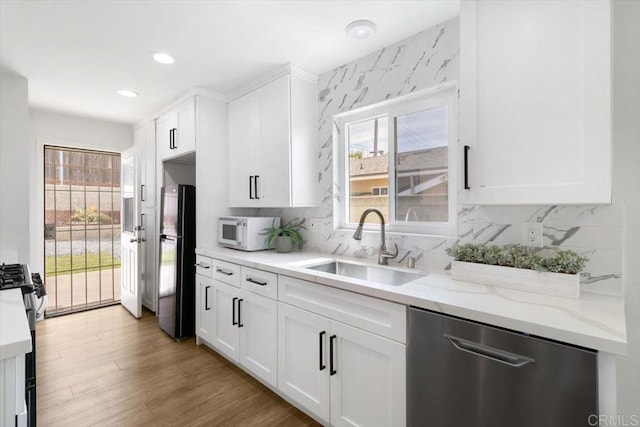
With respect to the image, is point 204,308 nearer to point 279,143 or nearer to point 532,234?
point 279,143

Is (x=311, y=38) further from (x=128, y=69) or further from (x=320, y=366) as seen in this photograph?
(x=320, y=366)

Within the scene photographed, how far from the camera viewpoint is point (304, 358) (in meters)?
1.82

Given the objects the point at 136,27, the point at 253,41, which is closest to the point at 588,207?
the point at 253,41

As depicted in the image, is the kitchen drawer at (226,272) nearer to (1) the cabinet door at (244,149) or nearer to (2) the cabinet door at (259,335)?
(2) the cabinet door at (259,335)

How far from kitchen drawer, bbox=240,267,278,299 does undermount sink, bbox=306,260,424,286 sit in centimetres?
27

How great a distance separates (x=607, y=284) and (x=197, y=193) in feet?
9.55

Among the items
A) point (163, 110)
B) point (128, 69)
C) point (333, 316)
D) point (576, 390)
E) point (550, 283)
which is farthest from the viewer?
point (163, 110)

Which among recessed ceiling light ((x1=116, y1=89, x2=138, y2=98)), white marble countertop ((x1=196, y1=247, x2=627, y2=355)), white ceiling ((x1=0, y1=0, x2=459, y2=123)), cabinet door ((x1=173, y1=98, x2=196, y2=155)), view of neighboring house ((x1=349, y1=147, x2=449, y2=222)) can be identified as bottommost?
white marble countertop ((x1=196, y1=247, x2=627, y2=355))

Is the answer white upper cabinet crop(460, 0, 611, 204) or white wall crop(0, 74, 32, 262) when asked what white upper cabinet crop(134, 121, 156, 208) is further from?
white upper cabinet crop(460, 0, 611, 204)

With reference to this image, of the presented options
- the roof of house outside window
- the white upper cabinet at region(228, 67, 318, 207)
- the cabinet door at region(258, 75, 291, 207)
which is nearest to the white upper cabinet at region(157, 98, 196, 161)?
the white upper cabinet at region(228, 67, 318, 207)

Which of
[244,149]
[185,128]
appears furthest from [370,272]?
[185,128]

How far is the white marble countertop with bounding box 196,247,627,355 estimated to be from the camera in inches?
37.3

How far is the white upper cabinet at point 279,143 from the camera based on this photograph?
2461 millimetres

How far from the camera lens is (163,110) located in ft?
11.2
